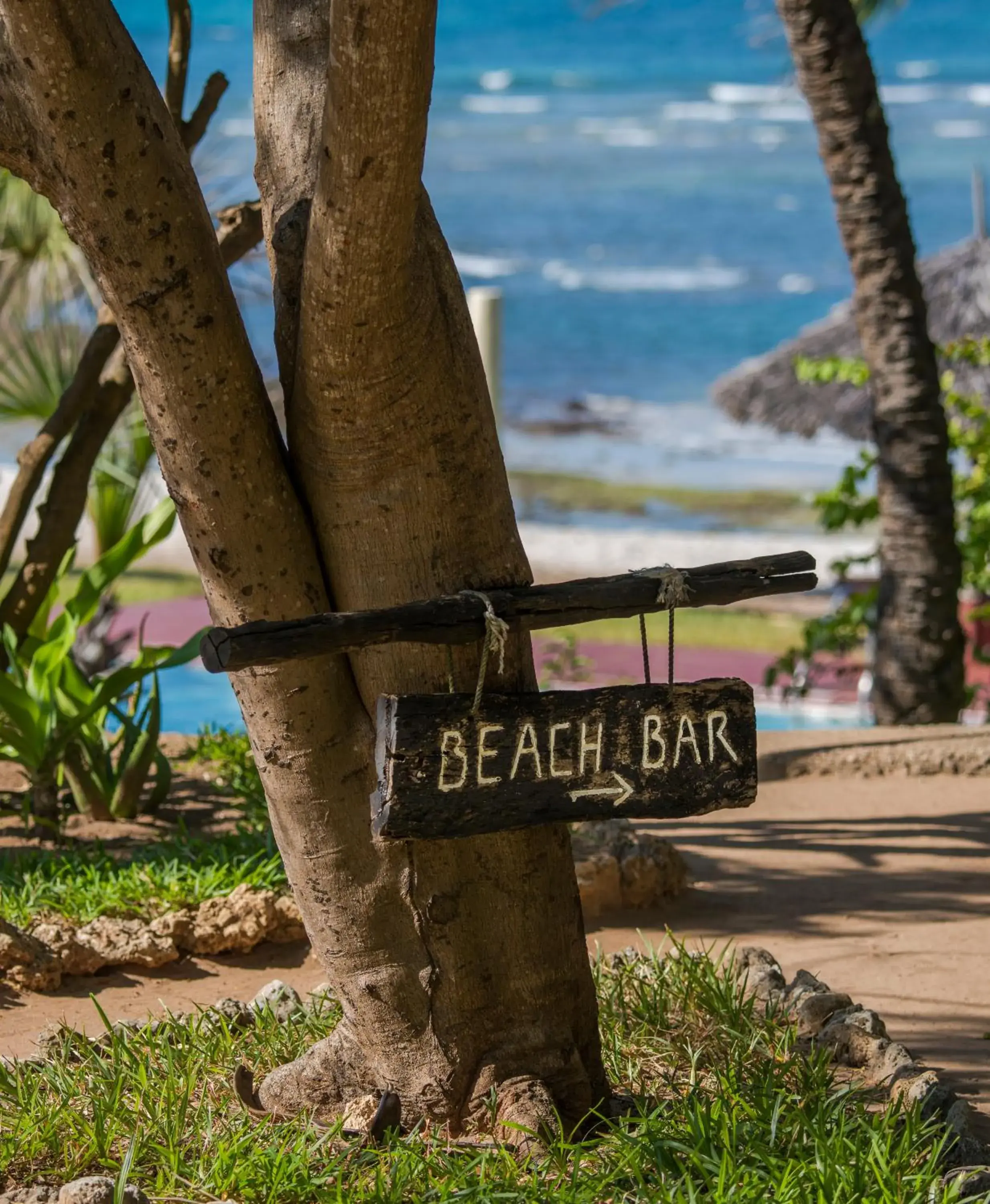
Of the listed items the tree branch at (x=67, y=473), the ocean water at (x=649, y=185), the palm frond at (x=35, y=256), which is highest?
the ocean water at (x=649, y=185)

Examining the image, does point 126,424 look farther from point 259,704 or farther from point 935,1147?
point 935,1147

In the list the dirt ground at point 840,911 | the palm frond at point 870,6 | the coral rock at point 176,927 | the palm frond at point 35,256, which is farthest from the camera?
the palm frond at point 870,6

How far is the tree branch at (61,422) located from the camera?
17.7 ft

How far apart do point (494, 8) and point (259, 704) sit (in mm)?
68717

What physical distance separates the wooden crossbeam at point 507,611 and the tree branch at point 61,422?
3175 mm

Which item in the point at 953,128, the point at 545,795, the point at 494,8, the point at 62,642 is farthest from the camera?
the point at 494,8

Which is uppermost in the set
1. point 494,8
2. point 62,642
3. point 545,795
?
point 494,8

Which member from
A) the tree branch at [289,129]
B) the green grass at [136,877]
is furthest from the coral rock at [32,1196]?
the green grass at [136,877]

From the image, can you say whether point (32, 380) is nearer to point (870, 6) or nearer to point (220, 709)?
point (220, 709)

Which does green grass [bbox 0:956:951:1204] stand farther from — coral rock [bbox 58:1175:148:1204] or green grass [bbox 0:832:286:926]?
green grass [bbox 0:832:286:926]

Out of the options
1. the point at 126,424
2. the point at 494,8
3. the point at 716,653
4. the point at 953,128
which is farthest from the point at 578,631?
the point at 494,8

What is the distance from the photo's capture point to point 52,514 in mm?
5465

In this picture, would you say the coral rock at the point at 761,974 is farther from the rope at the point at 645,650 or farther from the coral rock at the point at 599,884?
the rope at the point at 645,650

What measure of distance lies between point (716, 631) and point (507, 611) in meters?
12.1
